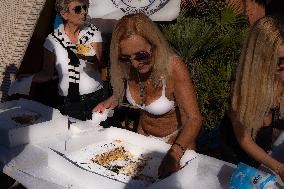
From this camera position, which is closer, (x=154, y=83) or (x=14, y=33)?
(x=154, y=83)

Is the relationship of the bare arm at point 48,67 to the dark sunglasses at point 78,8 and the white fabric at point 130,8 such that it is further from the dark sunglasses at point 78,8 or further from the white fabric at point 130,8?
the white fabric at point 130,8

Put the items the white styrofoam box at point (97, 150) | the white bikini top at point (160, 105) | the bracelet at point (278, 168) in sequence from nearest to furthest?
the white styrofoam box at point (97, 150)
the bracelet at point (278, 168)
the white bikini top at point (160, 105)

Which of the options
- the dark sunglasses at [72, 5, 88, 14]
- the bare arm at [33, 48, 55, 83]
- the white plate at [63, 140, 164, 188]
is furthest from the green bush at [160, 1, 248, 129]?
the white plate at [63, 140, 164, 188]

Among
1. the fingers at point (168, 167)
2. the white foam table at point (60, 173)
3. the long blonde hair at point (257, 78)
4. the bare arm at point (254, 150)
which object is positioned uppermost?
the long blonde hair at point (257, 78)

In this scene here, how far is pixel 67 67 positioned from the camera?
3.90 m

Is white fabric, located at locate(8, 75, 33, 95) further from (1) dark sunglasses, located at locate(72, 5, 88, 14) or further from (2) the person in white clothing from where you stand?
(1) dark sunglasses, located at locate(72, 5, 88, 14)

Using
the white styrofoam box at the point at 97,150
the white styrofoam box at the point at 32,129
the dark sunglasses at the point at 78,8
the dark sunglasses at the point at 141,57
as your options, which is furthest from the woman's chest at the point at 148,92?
the dark sunglasses at the point at 78,8

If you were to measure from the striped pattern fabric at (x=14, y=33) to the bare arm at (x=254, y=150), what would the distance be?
2.72 meters

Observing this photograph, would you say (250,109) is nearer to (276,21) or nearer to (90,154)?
(276,21)

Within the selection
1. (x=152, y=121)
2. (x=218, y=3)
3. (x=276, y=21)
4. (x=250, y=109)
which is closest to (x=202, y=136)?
(x=152, y=121)

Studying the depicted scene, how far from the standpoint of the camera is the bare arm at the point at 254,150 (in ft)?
7.89

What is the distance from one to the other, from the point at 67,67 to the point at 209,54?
238 cm

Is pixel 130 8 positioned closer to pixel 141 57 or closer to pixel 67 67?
pixel 67 67

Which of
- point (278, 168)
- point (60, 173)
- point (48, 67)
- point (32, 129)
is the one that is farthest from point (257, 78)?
point (48, 67)
